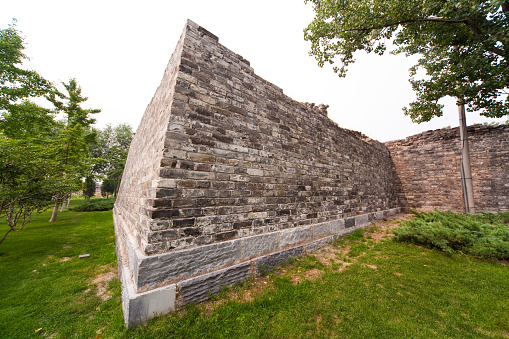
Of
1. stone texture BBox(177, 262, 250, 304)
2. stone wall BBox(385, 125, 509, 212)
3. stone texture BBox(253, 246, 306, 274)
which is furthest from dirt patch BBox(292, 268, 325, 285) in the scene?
stone wall BBox(385, 125, 509, 212)

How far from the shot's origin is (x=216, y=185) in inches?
132

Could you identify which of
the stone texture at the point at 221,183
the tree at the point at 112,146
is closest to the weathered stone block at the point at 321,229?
the stone texture at the point at 221,183

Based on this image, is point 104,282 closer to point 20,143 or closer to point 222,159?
point 222,159

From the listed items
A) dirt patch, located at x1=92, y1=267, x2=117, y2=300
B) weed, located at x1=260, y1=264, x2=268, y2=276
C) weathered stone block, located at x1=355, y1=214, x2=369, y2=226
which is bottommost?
dirt patch, located at x1=92, y1=267, x2=117, y2=300

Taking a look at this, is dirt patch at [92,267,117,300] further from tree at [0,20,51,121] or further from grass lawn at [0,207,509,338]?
tree at [0,20,51,121]

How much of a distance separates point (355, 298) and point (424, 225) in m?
4.41

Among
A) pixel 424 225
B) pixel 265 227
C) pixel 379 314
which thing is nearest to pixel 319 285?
pixel 379 314

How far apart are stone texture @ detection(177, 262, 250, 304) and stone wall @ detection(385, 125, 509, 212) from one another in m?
12.7

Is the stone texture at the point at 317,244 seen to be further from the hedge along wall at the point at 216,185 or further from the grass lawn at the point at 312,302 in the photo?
the grass lawn at the point at 312,302

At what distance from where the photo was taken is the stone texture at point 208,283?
273 centimetres

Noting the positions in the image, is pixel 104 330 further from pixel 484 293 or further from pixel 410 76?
pixel 410 76

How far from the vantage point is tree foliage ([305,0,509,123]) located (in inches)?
214

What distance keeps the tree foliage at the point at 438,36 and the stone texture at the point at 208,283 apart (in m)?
8.67

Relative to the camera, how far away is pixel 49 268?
478 centimetres
